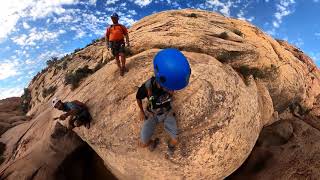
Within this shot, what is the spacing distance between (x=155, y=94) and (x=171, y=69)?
145cm

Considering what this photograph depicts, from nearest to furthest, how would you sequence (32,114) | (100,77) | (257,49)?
(100,77) → (257,49) → (32,114)

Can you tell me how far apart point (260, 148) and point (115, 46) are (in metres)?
6.65

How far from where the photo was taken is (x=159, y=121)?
10492mm

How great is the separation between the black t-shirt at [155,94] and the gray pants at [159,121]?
17.9 inches

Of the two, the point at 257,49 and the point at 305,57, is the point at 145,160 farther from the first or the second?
the point at 305,57

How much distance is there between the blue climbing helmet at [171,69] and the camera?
8477mm

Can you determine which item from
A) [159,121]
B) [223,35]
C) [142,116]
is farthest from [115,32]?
[223,35]

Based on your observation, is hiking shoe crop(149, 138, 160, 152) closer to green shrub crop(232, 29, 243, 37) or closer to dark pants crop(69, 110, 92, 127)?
dark pants crop(69, 110, 92, 127)

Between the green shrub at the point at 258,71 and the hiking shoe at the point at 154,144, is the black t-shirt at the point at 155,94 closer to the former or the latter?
the hiking shoe at the point at 154,144

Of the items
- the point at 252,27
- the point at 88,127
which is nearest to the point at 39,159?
the point at 88,127

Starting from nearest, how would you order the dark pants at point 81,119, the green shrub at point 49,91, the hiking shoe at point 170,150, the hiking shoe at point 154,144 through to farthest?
the hiking shoe at point 170,150
the hiking shoe at point 154,144
the dark pants at point 81,119
the green shrub at point 49,91

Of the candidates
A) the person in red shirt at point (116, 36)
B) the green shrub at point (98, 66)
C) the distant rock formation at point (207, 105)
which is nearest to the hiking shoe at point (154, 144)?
the distant rock formation at point (207, 105)

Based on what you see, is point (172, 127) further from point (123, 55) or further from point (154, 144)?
point (123, 55)

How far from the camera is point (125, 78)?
1266 cm
